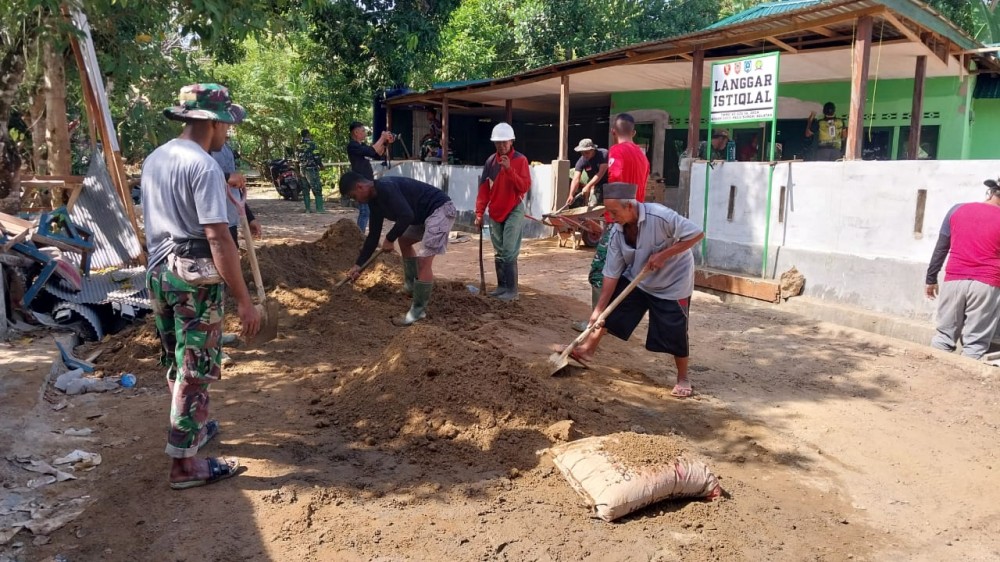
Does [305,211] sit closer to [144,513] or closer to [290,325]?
[290,325]

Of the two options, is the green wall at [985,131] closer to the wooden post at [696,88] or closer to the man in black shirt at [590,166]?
the wooden post at [696,88]

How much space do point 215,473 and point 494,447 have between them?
1.32 m

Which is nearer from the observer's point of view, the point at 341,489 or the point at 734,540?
the point at 734,540

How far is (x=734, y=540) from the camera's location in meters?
2.95

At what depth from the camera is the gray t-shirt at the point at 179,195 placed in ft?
9.61

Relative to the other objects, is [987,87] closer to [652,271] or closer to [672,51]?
[672,51]

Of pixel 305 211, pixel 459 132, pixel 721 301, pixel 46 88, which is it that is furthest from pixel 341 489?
pixel 459 132

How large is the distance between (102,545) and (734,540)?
250 centimetres

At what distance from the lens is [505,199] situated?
6.73m

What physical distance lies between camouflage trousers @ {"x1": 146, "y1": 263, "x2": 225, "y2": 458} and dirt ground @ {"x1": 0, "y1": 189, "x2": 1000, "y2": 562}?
0.94 feet

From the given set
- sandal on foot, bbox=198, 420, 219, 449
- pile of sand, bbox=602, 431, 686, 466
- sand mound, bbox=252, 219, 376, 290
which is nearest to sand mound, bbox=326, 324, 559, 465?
pile of sand, bbox=602, 431, 686, 466

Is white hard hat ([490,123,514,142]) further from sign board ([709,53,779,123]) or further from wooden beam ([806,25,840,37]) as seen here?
wooden beam ([806,25,840,37])

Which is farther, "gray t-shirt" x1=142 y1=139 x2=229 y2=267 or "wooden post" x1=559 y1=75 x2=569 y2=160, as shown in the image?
"wooden post" x1=559 y1=75 x2=569 y2=160

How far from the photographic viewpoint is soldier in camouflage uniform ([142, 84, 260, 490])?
296 centimetres
